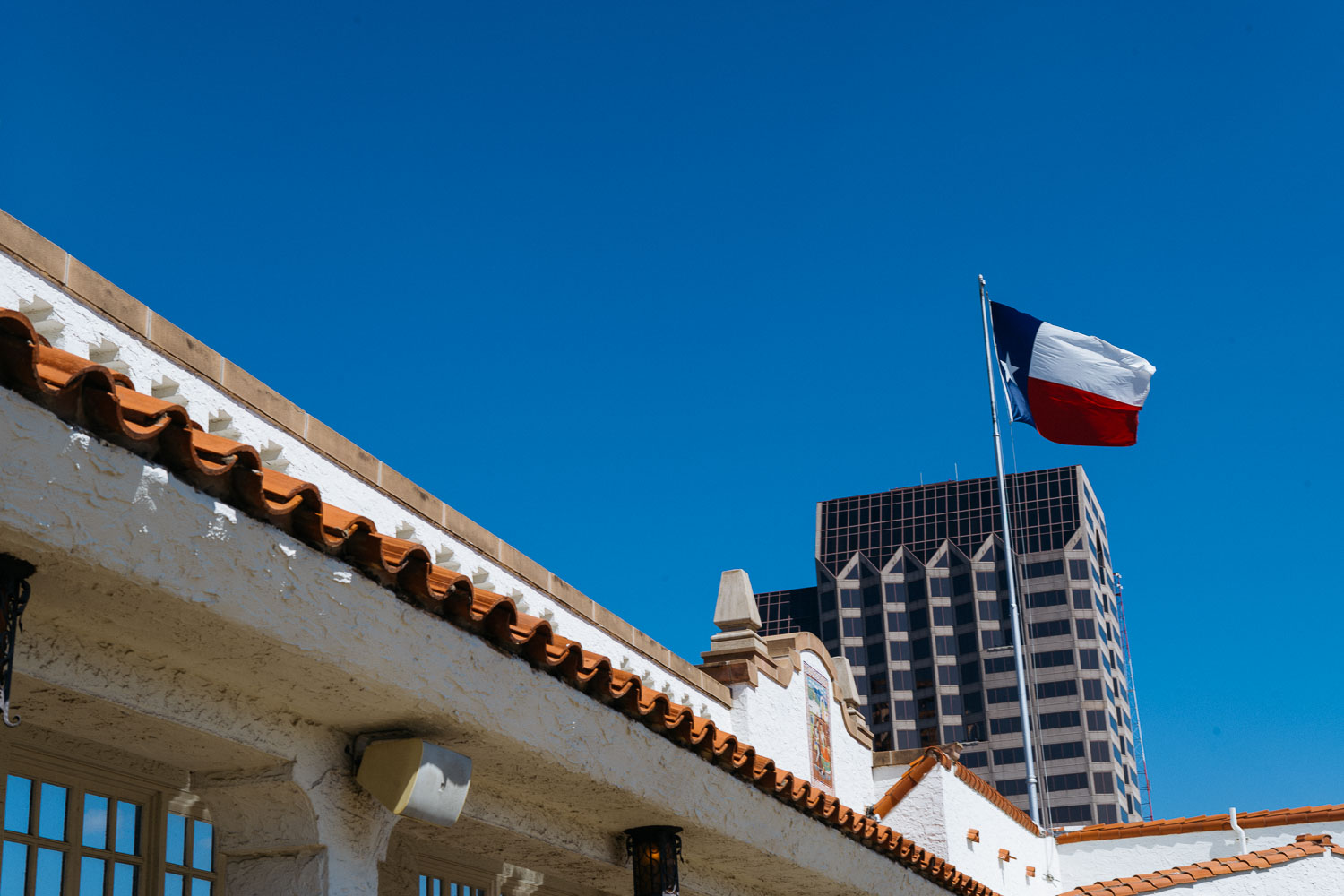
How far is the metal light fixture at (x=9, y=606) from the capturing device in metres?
3.82

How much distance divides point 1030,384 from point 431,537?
47.9 feet

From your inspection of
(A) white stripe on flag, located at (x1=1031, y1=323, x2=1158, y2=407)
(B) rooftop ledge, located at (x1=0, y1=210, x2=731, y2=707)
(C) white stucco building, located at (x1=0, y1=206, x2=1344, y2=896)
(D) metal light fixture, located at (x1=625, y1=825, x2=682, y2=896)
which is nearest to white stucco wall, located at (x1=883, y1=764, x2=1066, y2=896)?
(A) white stripe on flag, located at (x1=1031, y1=323, x2=1158, y2=407)

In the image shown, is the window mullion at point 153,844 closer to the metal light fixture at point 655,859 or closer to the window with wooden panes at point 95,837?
the window with wooden panes at point 95,837

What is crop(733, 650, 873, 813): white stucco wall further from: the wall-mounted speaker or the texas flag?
the texas flag

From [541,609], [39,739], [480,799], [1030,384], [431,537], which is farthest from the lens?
[1030,384]

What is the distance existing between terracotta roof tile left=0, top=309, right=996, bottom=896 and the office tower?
381 feet

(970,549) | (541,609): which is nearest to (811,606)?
(970,549)

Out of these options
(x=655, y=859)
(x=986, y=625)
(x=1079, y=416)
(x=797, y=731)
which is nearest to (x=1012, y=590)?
(x=1079, y=416)

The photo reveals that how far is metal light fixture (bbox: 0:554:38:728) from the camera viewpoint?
3816mm

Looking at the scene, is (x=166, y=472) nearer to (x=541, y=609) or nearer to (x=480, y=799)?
(x=480, y=799)

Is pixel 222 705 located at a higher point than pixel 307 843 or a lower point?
higher

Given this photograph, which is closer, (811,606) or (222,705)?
(222,705)

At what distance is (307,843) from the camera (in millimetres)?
5227

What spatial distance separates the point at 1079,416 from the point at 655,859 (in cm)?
1524
